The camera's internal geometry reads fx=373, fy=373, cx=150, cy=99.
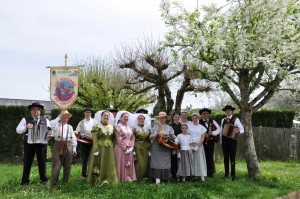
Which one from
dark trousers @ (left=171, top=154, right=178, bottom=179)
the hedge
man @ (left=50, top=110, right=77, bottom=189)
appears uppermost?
the hedge

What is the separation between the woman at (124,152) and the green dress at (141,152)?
0.23 meters

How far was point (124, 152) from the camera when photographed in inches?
360

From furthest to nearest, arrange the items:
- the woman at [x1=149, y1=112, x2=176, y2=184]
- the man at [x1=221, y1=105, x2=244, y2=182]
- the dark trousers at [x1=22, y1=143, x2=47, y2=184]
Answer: the man at [x1=221, y1=105, x2=244, y2=182], the woman at [x1=149, y1=112, x2=176, y2=184], the dark trousers at [x1=22, y1=143, x2=47, y2=184]

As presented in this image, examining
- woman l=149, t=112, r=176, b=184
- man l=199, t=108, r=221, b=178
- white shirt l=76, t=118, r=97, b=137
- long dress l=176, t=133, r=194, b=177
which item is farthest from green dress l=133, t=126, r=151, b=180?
man l=199, t=108, r=221, b=178

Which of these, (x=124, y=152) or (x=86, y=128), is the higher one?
(x=86, y=128)

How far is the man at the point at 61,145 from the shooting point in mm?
8391

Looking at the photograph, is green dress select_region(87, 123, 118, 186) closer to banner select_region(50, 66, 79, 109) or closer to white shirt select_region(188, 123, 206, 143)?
banner select_region(50, 66, 79, 109)

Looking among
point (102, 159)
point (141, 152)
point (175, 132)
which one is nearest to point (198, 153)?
point (175, 132)

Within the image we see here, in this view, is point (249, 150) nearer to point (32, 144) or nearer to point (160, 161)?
point (160, 161)

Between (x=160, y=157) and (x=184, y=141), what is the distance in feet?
2.73

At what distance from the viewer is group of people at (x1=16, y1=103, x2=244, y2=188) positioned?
28.6ft

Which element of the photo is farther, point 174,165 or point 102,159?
point 174,165

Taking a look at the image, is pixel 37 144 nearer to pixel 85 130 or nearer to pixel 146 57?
pixel 85 130

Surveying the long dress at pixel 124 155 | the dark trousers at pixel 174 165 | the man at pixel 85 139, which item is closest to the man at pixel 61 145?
the man at pixel 85 139
